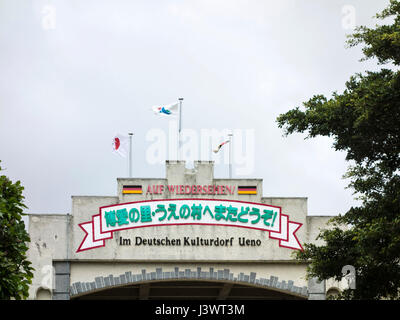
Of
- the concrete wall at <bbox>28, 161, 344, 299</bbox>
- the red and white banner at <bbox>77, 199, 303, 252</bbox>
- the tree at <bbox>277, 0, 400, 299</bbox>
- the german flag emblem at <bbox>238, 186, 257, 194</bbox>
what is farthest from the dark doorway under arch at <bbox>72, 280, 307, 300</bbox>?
the tree at <bbox>277, 0, 400, 299</bbox>

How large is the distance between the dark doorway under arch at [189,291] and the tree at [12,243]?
52.1 ft

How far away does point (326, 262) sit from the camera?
2166 cm

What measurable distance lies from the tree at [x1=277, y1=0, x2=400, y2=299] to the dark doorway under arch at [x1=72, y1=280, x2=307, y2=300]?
13.1 metres

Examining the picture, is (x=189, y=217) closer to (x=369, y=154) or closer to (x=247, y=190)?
(x=247, y=190)

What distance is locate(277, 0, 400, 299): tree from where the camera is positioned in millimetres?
19172

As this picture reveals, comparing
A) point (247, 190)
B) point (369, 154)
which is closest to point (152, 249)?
point (247, 190)

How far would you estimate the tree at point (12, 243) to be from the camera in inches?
680

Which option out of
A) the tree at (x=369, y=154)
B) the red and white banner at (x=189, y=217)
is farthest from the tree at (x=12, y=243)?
the red and white banner at (x=189, y=217)

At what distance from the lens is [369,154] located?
70.7 ft
